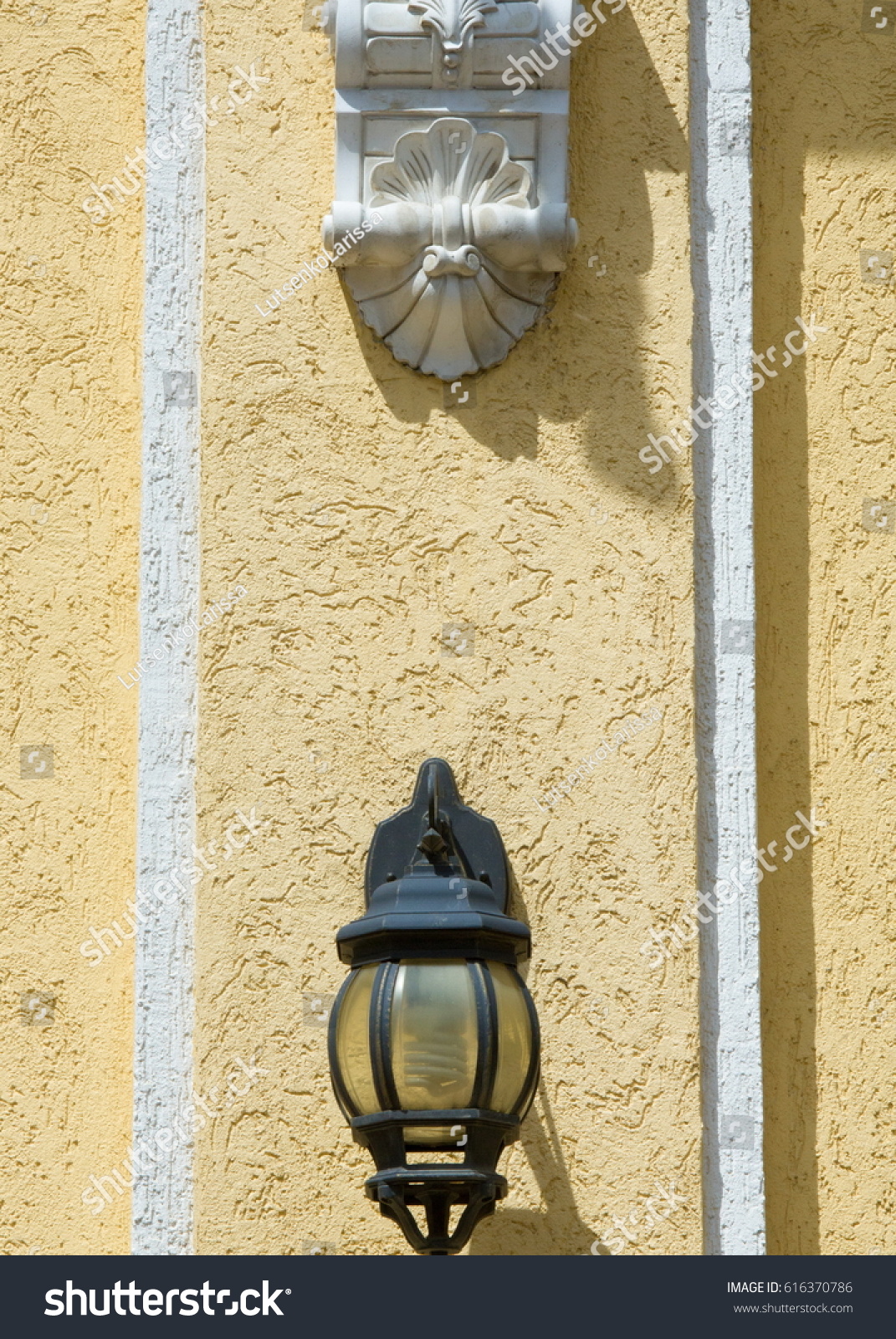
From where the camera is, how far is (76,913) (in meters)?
4.29

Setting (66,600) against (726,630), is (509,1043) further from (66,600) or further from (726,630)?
(66,600)

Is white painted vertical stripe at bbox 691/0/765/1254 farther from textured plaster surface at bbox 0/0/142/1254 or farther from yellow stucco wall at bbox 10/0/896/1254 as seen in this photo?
textured plaster surface at bbox 0/0/142/1254

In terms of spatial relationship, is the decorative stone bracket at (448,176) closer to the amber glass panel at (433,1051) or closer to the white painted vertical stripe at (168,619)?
the white painted vertical stripe at (168,619)

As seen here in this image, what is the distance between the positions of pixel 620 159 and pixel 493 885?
1700 millimetres

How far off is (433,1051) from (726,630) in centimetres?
133

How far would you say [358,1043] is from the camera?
352cm

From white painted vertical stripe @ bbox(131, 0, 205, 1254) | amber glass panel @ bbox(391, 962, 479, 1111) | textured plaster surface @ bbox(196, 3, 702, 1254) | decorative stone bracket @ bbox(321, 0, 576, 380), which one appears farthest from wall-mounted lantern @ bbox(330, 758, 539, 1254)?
decorative stone bracket @ bbox(321, 0, 576, 380)

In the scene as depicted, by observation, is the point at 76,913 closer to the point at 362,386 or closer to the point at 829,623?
the point at 362,386

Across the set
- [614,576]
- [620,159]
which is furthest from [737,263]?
[614,576]

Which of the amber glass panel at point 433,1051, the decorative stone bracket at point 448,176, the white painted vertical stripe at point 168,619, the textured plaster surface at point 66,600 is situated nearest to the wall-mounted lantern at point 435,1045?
the amber glass panel at point 433,1051

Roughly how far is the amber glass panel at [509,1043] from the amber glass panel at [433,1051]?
56 mm

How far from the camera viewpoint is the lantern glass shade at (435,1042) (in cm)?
345

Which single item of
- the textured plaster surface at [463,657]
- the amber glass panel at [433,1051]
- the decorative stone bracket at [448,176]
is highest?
the decorative stone bracket at [448,176]

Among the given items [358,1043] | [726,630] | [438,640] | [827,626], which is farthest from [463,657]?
[358,1043]
